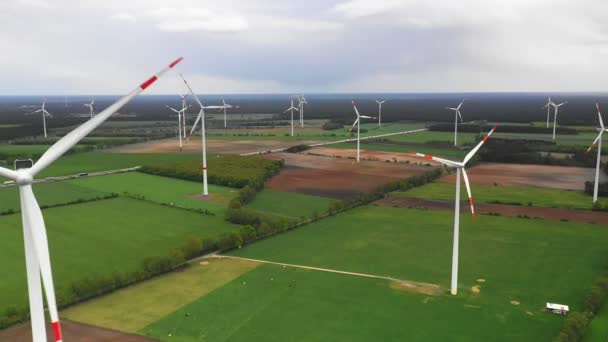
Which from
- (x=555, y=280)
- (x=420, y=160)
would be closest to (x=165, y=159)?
(x=420, y=160)

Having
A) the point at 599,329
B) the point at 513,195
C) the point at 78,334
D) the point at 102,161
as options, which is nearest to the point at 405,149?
the point at 513,195

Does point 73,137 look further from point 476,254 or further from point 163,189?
point 163,189

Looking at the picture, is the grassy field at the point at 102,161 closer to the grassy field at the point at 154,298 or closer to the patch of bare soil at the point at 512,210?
the patch of bare soil at the point at 512,210

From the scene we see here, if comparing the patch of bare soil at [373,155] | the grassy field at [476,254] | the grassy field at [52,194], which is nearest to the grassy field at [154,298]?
the grassy field at [476,254]

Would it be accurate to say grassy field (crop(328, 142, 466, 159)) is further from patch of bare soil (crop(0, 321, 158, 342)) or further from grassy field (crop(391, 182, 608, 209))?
patch of bare soil (crop(0, 321, 158, 342))

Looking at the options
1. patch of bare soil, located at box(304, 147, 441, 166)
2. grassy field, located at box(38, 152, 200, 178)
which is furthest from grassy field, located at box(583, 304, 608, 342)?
grassy field, located at box(38, 152, 200, 178)

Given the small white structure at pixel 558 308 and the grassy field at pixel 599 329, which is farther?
the small white structure at pixel 558 308
